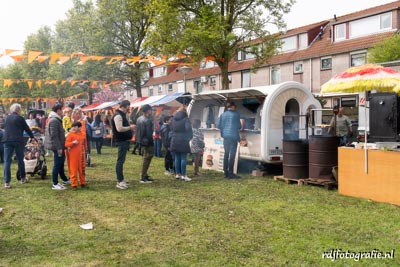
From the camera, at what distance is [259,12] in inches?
811

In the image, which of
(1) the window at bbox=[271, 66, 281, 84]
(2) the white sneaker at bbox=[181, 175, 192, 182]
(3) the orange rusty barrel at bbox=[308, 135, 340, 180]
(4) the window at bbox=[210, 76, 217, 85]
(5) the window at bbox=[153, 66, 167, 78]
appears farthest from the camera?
(5) the window at bbox=[153, 66, 167, 78]

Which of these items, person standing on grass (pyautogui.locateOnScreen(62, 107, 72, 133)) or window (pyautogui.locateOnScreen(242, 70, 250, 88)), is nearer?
person standing on grass (pyautogui.locateOnScreen(62, 107, 72, 133))

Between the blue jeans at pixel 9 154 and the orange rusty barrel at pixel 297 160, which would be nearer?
the blue jeans at pixel 9 154

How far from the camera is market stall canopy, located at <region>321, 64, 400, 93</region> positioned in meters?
7.31

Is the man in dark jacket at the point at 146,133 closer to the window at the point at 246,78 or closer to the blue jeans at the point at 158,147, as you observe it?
the blue jeans at the point at 158,147

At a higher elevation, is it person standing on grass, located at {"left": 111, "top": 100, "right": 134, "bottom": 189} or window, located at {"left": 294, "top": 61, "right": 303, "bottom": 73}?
window, located at {"left": 294, "top": 61, "right": 303, "bottom": 73}

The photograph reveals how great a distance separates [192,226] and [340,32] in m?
29.4

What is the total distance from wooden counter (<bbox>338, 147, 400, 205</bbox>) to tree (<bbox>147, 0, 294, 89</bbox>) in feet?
39.3

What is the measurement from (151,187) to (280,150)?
365 cm

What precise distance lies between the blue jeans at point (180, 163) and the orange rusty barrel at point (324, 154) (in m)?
3.06

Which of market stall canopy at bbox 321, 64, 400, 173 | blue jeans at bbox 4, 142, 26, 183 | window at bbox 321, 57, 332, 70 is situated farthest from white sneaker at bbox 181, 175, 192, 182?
window at bbox 321, 57, 332, 70

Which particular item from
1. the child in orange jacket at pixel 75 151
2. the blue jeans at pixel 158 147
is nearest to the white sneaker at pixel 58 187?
the child in orange jacket at pixel 75 151

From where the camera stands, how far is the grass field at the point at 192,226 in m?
4.84

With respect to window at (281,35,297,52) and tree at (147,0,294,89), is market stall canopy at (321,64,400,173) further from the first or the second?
window at (281,35,297,52)
